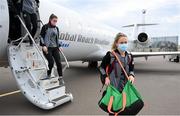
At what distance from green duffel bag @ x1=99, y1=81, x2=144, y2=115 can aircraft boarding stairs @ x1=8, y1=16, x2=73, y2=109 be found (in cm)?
218

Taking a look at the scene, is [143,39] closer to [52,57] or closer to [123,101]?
[52,57]

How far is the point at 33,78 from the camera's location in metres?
5.71

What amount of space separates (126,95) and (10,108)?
336cm

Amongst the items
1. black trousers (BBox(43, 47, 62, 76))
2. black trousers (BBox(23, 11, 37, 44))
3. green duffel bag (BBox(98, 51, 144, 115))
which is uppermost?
black trousers (BBox(23, 11, 37, 44))

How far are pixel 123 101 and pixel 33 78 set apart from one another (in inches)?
114

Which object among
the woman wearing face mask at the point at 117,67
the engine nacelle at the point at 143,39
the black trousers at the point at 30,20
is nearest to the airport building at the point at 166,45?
the engine nacelle at the point at 143,39

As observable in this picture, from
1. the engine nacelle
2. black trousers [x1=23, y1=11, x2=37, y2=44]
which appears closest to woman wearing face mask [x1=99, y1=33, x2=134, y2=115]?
black trousers [x1=23, y1=11, x2=37, y2=44]

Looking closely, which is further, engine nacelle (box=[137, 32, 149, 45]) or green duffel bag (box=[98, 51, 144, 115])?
engine nacelle (box=[137, 32, 149, 45])

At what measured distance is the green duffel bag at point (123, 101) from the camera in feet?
11.3

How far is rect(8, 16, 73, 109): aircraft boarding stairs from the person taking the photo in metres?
5.50

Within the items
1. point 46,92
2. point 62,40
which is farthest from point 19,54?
point 62,40

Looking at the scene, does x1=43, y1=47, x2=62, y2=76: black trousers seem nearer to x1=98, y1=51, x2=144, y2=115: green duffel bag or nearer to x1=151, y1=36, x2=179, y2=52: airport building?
x1=98, y1=51, x2=144, y2=115: green duffel bag

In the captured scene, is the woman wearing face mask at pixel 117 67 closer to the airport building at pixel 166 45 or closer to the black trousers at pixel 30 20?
the black trousers at pixel 30 20

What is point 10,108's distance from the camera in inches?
227
